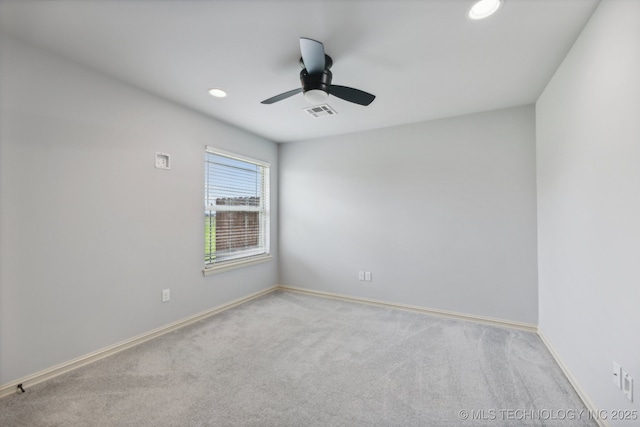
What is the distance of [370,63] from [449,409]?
2.48 meters

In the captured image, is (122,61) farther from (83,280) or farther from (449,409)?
(449,409)

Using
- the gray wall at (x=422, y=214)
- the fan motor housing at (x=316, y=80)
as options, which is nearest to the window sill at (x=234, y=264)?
the gray wall at (x=422, y=214)

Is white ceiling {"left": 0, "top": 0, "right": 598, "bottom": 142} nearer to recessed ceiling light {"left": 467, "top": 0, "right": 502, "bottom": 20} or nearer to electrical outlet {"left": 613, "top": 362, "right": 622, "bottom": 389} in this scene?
recessed ceiling light {"left": 467, "top": 0, "right": 502, "bottom": 20}

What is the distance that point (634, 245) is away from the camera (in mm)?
1231

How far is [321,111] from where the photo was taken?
116 inches

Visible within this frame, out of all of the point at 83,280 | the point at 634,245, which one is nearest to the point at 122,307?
the point at 83,280

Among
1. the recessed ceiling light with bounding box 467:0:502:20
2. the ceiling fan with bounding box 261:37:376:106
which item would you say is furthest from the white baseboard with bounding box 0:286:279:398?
the recessed ceiling light with bounding box 467:0:502:20

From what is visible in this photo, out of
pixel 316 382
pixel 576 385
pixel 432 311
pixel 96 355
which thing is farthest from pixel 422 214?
pixel 96 355

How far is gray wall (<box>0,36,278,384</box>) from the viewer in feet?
5.90

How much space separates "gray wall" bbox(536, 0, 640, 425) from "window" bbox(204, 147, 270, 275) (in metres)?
3.35

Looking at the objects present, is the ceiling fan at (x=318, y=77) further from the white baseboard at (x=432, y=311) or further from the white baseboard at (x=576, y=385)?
the white baseboard at (x=432, y=311)

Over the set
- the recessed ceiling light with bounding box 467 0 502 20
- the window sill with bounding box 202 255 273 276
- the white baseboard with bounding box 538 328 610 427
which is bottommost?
the white baseboard with bounding box 538 328 610 427

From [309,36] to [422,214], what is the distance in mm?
2398

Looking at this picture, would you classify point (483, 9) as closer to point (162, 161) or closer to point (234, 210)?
point (162, 161)
